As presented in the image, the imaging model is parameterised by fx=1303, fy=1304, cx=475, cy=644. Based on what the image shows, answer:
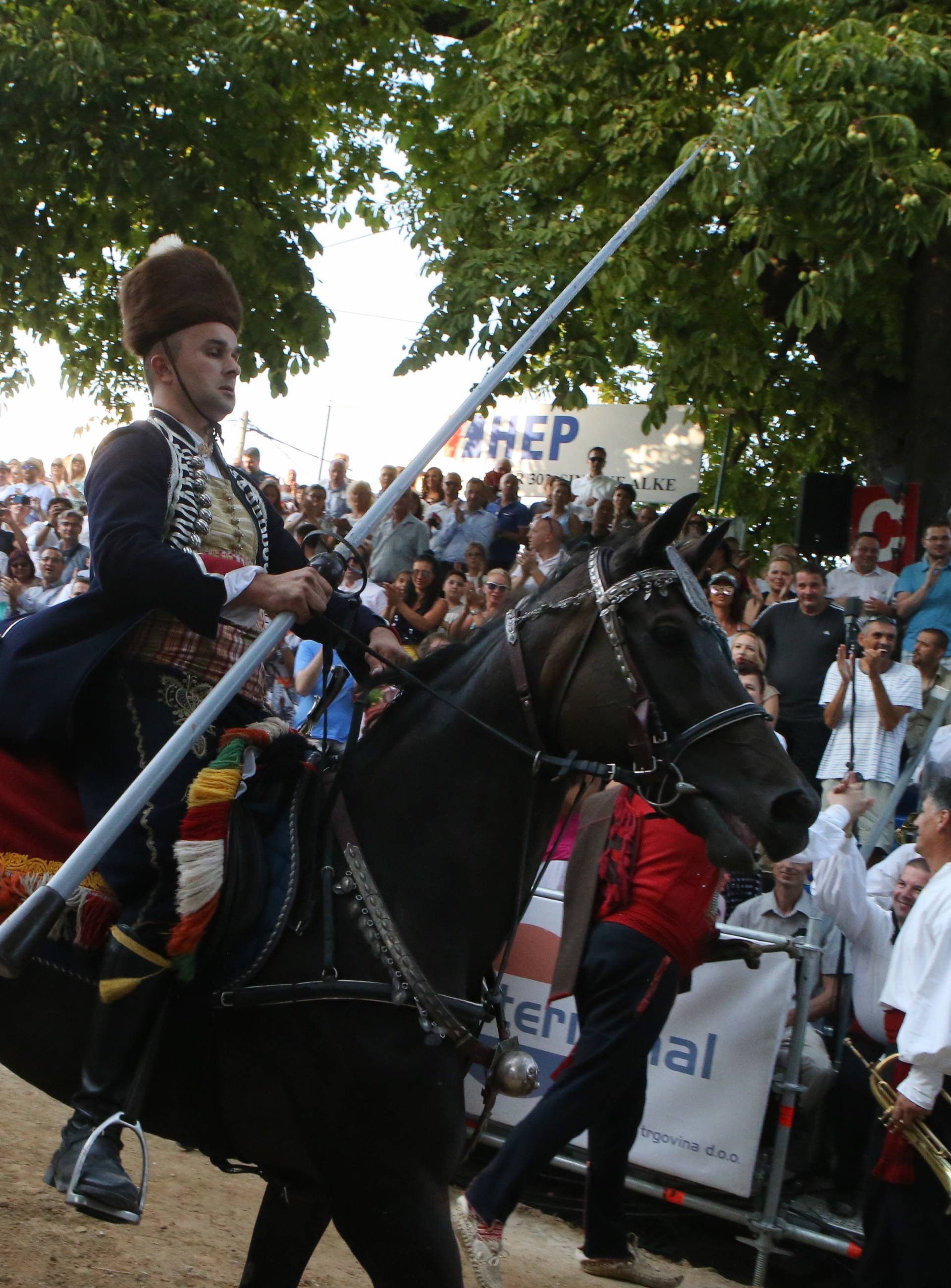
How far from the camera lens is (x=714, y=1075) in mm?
5551

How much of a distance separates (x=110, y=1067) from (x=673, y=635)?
1.63 meters

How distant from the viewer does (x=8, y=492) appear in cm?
1577

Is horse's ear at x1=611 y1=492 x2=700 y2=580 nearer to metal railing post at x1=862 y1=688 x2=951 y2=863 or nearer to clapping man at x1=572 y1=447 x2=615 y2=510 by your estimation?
metal railing post at x1=862 y1=688 x2=951 y2=863

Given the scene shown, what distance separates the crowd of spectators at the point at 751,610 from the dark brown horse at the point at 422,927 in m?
0.23

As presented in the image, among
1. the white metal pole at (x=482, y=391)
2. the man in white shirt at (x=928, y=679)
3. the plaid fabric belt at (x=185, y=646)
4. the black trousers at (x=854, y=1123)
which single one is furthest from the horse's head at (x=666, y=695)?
the man in white shirt at (x=928, y=679)

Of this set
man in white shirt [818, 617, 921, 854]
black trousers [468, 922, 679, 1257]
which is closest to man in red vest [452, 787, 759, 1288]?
black trousers [468, 922, 679, 1257]

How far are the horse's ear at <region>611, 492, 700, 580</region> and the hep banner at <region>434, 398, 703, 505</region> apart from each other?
10.9 metres

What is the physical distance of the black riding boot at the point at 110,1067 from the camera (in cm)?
295

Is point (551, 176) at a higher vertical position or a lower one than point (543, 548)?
higher

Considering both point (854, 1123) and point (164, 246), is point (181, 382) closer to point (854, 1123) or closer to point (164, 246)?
point (164, 246)

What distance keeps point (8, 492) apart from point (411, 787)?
45.7ft

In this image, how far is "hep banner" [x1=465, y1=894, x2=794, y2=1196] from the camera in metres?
5.41

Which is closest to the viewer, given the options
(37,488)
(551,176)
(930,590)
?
(930,590)

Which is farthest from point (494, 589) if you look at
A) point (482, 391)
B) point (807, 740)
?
point (482, 391)
